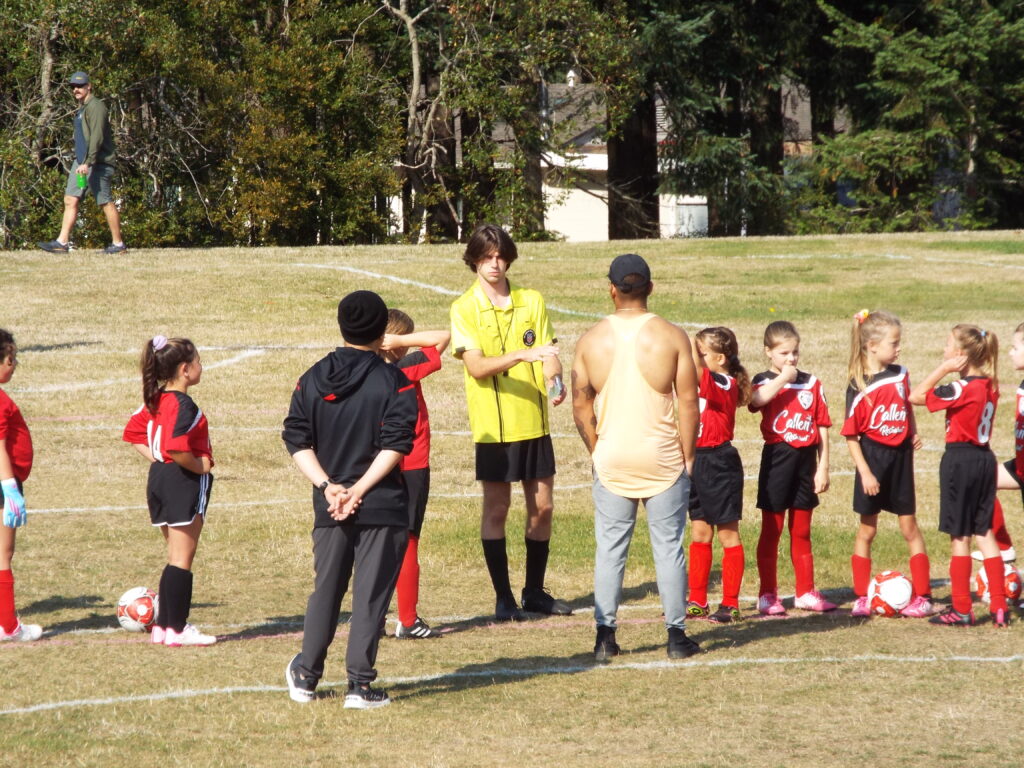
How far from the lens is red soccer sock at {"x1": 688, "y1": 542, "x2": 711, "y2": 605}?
7.21 metres

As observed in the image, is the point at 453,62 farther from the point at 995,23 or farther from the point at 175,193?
the point at 995,23

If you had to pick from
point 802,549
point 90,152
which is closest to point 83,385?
point 90,152

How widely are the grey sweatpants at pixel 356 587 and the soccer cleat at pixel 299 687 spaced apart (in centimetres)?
4

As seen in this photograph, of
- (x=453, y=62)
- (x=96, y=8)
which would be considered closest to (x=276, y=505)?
(x=96, y=8)

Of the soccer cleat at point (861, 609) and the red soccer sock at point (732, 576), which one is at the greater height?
the red soccer sock at point (732, 576)

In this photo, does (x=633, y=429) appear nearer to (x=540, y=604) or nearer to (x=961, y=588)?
(x=540, y=604)

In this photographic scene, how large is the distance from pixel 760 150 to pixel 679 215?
13598mm

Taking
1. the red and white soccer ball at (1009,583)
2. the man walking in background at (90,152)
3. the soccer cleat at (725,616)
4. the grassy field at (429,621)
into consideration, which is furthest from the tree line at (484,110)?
the red and white soccer ball at (1009,583)

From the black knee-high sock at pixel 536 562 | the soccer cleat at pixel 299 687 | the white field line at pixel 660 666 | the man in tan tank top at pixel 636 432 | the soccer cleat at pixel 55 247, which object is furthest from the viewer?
the soccer cleat at pixel 55 247

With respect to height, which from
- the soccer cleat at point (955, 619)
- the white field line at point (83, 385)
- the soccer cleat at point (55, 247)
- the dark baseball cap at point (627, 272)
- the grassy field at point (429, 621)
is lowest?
the soccer cleat at point (955, 619)

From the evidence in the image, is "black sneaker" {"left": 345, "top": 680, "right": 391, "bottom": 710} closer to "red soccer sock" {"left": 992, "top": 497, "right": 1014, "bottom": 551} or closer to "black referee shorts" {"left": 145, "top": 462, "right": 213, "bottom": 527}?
"black referee shorts" {"left": 145, "top": 462, "right": 213, "bottom": 527}

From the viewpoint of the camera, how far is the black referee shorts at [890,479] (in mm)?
7285

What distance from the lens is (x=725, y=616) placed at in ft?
23.5

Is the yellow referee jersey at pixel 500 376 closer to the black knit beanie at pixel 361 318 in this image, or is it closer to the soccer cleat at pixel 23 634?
the black knit beanie at pixel 361 318
